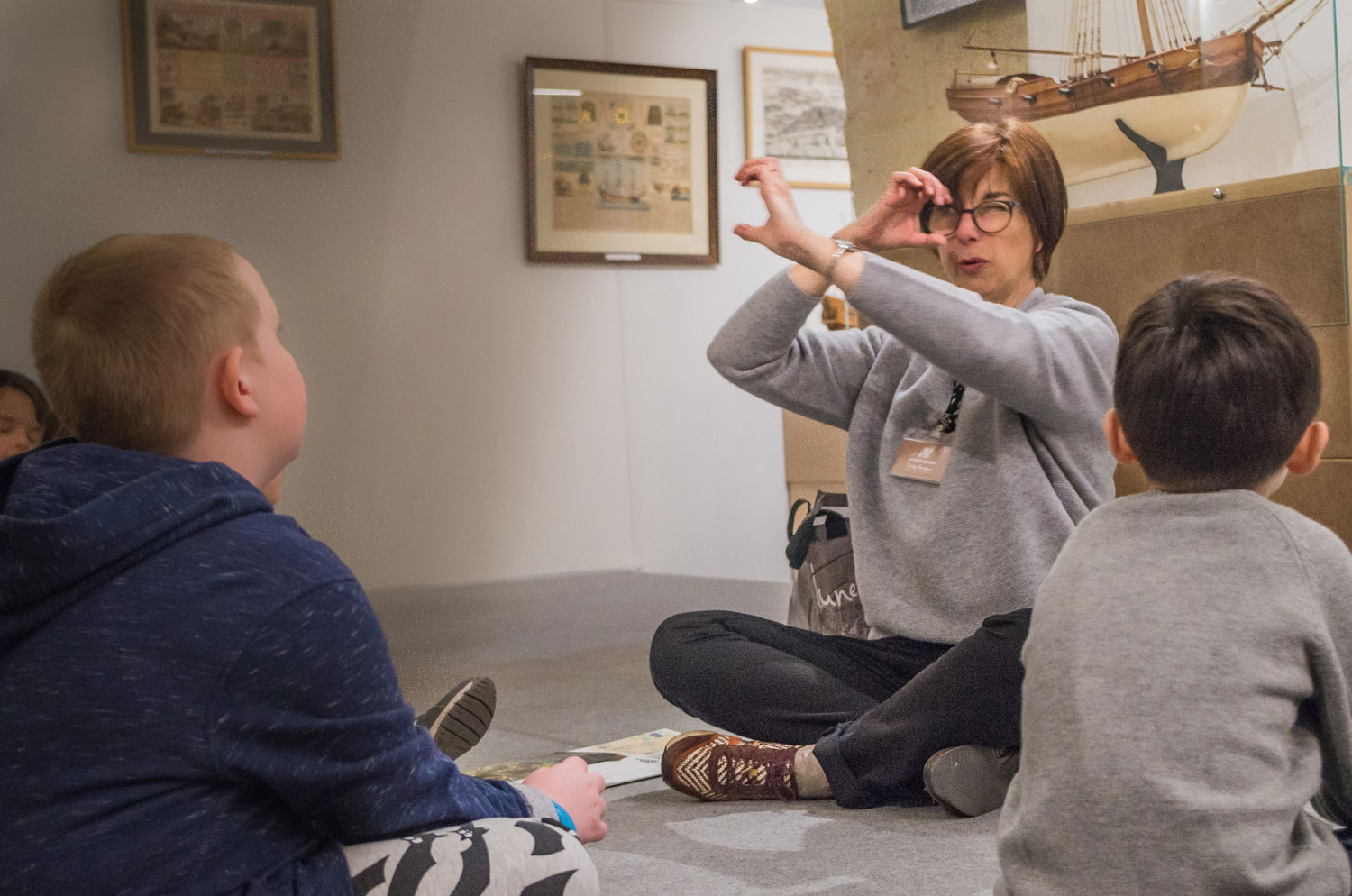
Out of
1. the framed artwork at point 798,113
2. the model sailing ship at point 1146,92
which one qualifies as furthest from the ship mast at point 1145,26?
the framed artwork at point 798,113

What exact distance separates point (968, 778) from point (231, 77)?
268 centimetres

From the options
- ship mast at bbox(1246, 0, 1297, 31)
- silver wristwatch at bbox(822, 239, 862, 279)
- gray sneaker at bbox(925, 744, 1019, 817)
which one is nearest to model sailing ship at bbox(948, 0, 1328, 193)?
ship mast at bbox(1246, 0, 1297, 31)

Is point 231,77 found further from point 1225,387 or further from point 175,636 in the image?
point 1225,387

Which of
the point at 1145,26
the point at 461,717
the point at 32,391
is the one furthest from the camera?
the point at 32,391

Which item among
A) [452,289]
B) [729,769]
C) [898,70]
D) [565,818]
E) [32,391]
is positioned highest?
[898,70]

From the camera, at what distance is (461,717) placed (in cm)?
158

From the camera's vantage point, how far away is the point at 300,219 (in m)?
3.28

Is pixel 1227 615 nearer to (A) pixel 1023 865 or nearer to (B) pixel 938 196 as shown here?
(A) pixel 1023 865

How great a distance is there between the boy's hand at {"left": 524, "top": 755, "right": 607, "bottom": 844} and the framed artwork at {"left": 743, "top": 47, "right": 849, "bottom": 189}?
2.89m

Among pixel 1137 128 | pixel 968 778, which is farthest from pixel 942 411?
pixel 1137 128

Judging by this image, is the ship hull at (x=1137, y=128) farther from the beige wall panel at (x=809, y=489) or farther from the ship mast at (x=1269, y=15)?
the beige wall panel at (x=809, y=489)

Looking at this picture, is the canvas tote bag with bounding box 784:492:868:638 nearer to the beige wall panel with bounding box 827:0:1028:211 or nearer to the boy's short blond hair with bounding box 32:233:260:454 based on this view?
the beige wall panel with bounding box 827:0:1028:211

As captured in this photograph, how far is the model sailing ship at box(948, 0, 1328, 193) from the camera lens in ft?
5.74

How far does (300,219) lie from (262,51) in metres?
0.44
